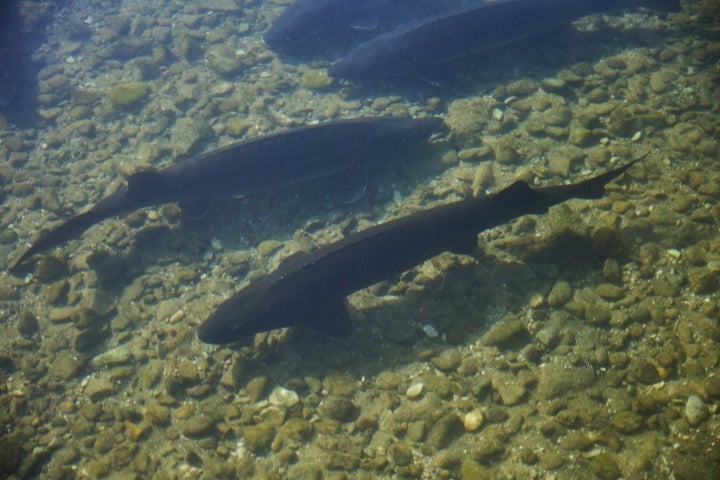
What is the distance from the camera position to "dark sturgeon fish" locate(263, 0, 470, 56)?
31.9ft

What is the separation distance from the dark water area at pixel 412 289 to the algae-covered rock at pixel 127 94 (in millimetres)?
42

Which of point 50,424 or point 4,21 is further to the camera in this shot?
point 4,21

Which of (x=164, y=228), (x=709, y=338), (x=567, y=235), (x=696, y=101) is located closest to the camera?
(x=709, y=338)

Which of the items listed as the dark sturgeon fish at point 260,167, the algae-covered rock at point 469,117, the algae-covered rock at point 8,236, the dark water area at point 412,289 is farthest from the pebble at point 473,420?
the algae-covered rock at point 8,236

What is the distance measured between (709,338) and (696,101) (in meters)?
4.05

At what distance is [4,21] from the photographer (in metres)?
12.6

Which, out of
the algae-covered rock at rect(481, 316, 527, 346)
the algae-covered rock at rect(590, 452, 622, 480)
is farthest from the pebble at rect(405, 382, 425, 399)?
the algae-covered rock at rect(590, 452, 622, 480)

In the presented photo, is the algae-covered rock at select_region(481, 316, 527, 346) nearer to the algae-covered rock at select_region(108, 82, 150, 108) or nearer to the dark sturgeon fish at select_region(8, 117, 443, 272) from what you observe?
the dark sturgeon fish at select_region(8, 117, 443, 272)

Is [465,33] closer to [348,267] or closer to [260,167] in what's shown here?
[260,167]

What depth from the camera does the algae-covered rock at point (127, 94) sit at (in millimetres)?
9094

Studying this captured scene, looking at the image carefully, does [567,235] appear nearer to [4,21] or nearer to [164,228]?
[164,228]

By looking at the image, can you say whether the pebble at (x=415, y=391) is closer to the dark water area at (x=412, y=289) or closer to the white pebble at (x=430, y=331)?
the dark water area at (x=412, y=289)

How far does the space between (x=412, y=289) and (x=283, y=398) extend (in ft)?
6.24

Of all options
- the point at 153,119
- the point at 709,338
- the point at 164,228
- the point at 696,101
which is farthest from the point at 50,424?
the point at 696,101
